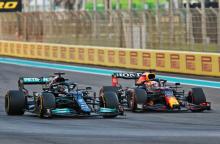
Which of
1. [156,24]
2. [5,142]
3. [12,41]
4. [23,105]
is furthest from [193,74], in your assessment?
[12,41]

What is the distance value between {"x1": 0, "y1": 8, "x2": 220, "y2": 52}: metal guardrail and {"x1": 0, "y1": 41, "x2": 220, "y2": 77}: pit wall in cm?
70

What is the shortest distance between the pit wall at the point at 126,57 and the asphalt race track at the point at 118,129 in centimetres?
909

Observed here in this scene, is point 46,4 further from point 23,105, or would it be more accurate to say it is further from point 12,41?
point 23,105

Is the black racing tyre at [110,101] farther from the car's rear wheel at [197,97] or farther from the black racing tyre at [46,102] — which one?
the car's rear wheel at [197,97]

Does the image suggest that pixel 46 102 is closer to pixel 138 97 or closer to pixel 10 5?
pixel 138 97

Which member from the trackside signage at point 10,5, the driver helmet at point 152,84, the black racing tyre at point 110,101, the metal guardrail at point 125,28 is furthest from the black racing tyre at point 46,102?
the trackside signage at point 10,5

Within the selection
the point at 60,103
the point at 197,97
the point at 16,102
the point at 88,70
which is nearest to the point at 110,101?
the point at 60,103

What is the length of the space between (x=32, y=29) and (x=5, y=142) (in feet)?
113

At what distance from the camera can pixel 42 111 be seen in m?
13.6

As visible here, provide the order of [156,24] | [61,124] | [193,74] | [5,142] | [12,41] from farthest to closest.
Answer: [12,41] → [156,24] → [193,74] → [61,124] → [5,142]

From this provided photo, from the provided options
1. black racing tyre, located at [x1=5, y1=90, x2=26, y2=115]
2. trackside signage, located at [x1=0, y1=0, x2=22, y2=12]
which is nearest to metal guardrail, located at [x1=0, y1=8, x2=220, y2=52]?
trackside signage, located at [x1=0, y1=0, x2=22, y2=12]

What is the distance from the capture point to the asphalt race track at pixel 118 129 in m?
9.95

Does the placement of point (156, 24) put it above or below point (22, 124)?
above

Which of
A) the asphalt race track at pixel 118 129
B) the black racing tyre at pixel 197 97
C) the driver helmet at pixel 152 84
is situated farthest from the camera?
the driver helmet at pixel 152 84
